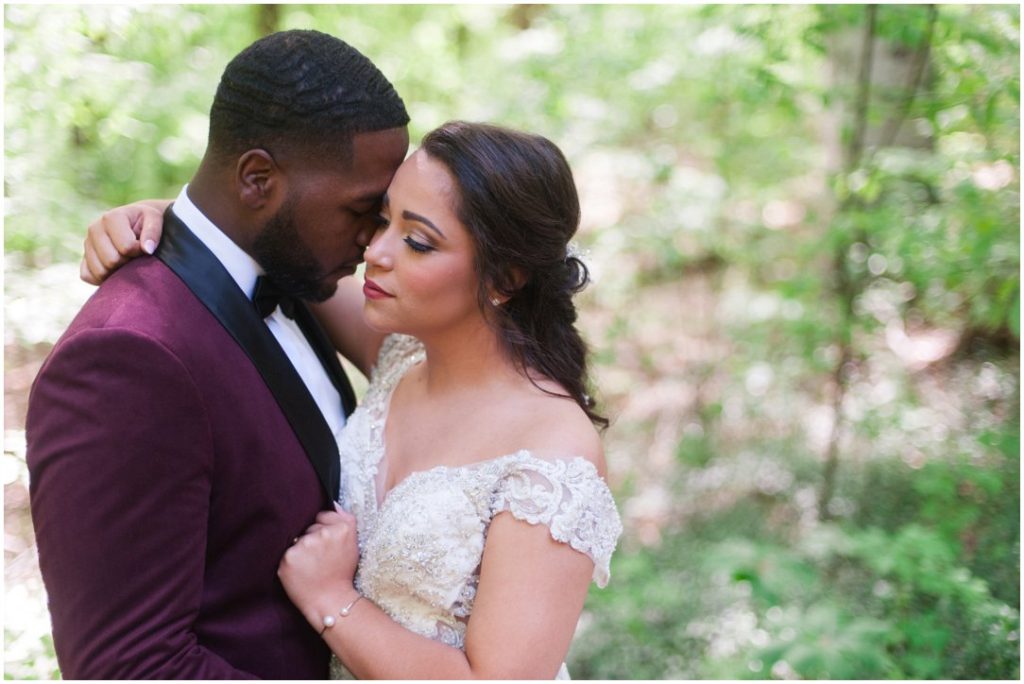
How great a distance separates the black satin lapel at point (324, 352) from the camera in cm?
230

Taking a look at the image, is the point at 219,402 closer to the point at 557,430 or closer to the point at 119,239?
the point at 119,239

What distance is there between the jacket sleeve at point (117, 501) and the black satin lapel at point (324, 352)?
0.69 metres

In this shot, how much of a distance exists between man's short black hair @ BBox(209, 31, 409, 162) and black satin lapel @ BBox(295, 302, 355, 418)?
1.70ft

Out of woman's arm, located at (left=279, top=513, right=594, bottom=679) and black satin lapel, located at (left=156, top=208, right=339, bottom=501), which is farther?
black satin lapel, located at (left=156, top=208, right=339, bottom=501)

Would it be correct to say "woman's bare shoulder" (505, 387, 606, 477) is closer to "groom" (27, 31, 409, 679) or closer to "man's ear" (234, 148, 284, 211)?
"groom" (27, 31, 409, 679)

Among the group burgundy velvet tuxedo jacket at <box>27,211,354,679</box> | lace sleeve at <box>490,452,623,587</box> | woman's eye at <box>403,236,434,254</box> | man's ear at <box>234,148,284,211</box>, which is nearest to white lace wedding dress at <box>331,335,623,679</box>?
lace sleeve at <box>490,452,623,587</box>

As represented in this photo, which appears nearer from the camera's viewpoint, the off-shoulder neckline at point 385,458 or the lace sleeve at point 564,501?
the lace sleeve at point 564,501

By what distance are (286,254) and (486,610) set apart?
2.87 ft

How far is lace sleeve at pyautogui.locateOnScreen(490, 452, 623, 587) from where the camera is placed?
1.75 meters

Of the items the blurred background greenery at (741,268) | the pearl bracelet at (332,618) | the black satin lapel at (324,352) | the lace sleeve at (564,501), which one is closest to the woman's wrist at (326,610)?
the pearl bracelet at (332,618)

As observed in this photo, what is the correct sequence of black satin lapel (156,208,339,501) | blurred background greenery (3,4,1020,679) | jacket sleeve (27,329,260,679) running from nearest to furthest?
jacket sleeve (27,329,260,679) → black satin lapel (156,208,339,501) → blurred background greenery (3,4,1020,679)

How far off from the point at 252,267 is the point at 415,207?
390 mm

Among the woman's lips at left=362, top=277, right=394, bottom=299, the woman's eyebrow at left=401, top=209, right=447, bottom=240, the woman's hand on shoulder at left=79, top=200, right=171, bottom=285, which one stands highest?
the woman's hand on shoulder at left=79, top=200, right=171, bottom=285

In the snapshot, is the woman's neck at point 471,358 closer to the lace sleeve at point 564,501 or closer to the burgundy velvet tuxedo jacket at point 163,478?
the lace sleeve at point 564,501
